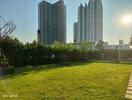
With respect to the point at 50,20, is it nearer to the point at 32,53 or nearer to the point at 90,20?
the point at 32,53

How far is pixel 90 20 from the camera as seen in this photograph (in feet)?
153

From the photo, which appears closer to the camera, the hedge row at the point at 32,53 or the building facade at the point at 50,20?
the hedge row at the point at 32,53

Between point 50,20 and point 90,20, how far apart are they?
19.9 meters

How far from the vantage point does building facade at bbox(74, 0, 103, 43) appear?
44.4 meters

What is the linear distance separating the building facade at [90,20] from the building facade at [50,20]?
1401cm

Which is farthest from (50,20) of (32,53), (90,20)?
(90,20)

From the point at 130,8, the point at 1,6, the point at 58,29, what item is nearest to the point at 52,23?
the point at 58,29

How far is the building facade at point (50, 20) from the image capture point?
26.8m

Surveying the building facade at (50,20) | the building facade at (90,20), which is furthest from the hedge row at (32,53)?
the building facade at (90,20)

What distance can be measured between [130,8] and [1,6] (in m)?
10.7

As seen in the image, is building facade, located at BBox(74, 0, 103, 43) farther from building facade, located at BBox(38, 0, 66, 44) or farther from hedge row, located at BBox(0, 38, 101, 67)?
hedge row, located at BBox(0, 38, 101, 67)

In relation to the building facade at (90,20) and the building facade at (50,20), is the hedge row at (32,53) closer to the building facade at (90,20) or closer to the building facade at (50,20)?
the building facade at (50,20)

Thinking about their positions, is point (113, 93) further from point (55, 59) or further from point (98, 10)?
point (98, 10)

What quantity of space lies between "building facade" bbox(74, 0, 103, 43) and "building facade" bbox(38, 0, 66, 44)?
14009 millimetres
